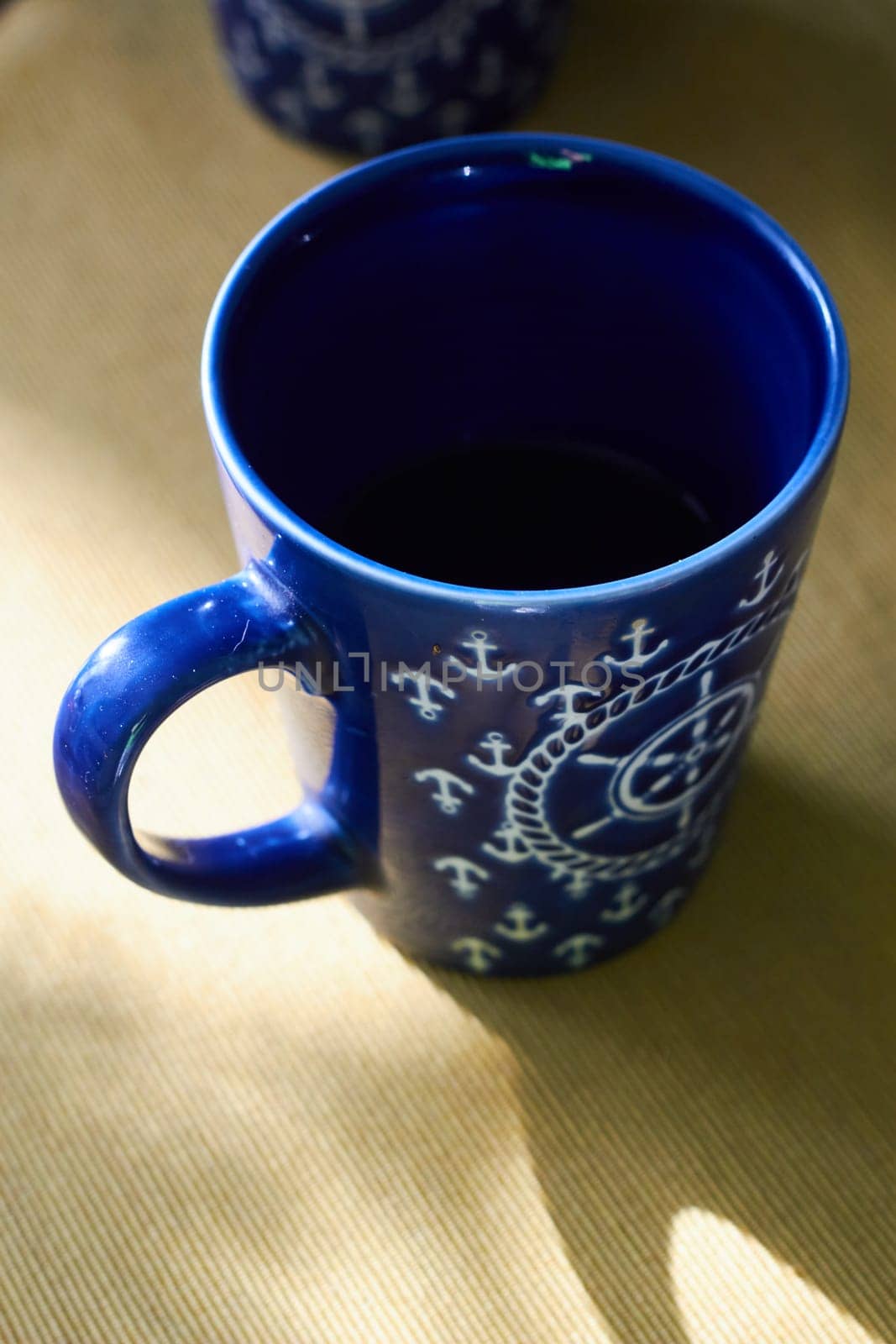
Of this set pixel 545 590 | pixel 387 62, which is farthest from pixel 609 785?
pixel 387 62

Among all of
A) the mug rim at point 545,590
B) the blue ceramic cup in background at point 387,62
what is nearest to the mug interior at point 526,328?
the mug rim at point 545,590

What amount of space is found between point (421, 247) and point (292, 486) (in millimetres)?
55

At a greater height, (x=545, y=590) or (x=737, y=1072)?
(x=545, y=590)

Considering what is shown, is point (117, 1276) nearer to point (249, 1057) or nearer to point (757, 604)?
point (249, 1057)

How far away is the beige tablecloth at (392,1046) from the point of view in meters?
0.30

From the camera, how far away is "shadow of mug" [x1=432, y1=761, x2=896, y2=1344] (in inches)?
12.0

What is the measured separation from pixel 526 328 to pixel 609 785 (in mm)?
112

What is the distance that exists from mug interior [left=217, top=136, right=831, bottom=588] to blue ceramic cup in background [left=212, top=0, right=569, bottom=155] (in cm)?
15

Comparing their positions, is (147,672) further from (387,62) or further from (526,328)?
(387,62)

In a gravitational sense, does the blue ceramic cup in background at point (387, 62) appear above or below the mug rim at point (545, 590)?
below

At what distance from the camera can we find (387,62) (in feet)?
1.45

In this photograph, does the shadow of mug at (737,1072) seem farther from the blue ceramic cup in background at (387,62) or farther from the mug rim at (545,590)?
the blue ceramic cup in background at (387,62)

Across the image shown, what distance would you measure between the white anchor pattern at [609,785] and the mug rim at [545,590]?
1 centimetres

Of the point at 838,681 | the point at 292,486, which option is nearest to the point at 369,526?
the point at 292,486
